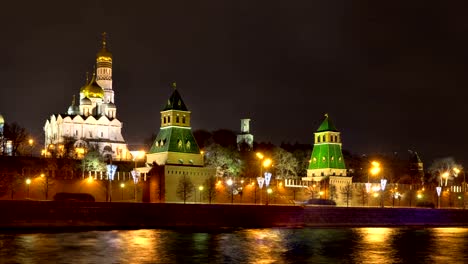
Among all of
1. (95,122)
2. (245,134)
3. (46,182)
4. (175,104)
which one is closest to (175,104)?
(175,104)

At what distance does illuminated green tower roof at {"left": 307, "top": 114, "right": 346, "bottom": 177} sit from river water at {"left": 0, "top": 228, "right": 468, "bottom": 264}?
29756mm

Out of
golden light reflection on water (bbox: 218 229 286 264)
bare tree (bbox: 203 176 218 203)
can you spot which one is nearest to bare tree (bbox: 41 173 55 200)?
bare tree (bbox: 203 176 218 203)

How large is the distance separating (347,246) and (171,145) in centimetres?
2947

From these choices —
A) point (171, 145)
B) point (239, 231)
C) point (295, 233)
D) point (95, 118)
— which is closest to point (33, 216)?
point (239, 231)

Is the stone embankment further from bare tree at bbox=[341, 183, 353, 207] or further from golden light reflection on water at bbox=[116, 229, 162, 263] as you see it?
bare tree at bbox=[341, 183, 353, 207]

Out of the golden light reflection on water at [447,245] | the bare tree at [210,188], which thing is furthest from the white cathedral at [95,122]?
the golden light reflection on water at [447,245]

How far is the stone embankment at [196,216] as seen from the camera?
47.5m

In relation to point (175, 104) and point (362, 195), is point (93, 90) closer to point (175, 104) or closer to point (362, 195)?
point (175, 104)

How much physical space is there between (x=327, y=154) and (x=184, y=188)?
21517 millimetres

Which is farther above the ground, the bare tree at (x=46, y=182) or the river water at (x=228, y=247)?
the bare tree at (x=46, y=182)

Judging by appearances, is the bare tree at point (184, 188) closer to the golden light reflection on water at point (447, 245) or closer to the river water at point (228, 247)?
the river water at point (228, 247)

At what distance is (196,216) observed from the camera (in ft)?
176

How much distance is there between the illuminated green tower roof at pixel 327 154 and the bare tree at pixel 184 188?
1923cm

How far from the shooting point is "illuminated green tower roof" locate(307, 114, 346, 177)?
80.8 metres
